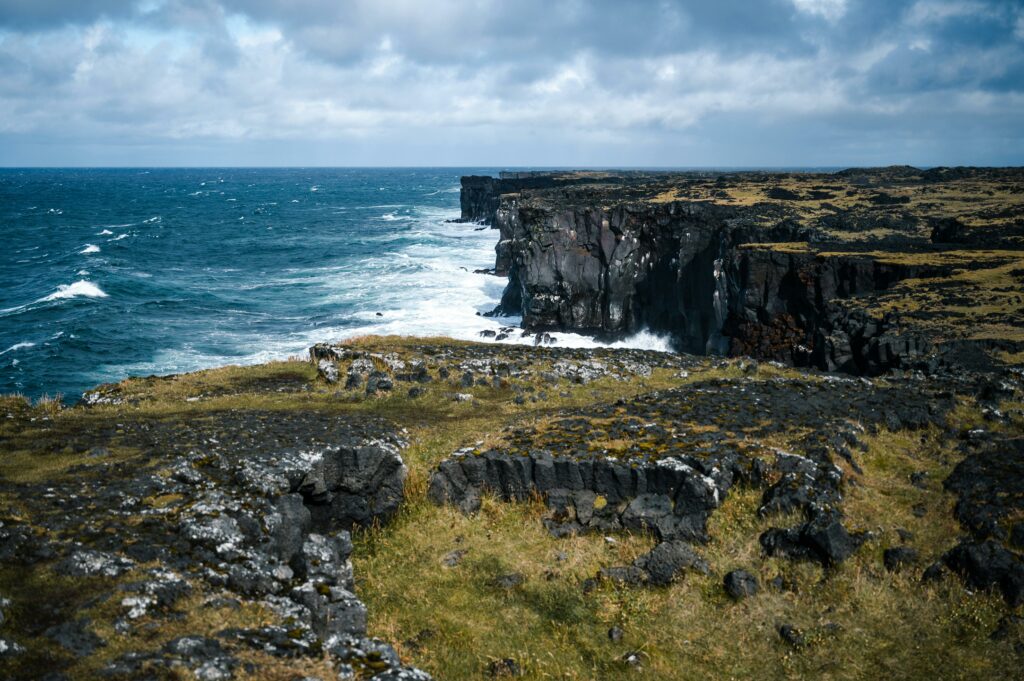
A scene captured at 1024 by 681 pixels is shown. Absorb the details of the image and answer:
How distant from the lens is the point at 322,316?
71312mm

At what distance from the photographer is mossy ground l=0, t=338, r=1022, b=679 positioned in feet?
39.0

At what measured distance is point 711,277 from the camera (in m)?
56.8

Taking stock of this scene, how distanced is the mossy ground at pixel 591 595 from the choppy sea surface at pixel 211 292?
134ft

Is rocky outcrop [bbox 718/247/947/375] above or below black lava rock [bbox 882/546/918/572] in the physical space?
above

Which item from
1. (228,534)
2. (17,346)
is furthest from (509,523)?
(17,346)

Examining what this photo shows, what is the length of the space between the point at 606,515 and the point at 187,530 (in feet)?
33.7

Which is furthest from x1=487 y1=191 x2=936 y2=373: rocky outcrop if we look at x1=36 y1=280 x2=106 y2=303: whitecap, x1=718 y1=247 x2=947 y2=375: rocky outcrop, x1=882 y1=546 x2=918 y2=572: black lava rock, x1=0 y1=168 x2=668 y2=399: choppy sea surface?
x1=36 y1=280 x2=106 y2=303: whitecap

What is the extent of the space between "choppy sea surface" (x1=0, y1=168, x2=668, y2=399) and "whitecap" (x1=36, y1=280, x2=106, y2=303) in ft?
0.64

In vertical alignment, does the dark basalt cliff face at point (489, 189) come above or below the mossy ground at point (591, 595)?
above

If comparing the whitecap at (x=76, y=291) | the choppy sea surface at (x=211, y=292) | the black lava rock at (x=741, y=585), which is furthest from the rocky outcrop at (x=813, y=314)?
the whitecap at (x=76, y=291)

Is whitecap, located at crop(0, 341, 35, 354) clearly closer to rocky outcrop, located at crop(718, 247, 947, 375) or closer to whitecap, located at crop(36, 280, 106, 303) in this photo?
whitecap, located at crop(36, 280, 106, 303)

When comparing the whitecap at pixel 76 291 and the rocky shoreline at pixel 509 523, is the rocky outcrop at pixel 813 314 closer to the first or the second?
the rocky shoreline at pixel 509 523

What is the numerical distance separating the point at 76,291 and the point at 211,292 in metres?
15.7

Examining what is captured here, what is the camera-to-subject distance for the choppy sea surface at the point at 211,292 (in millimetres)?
58344
